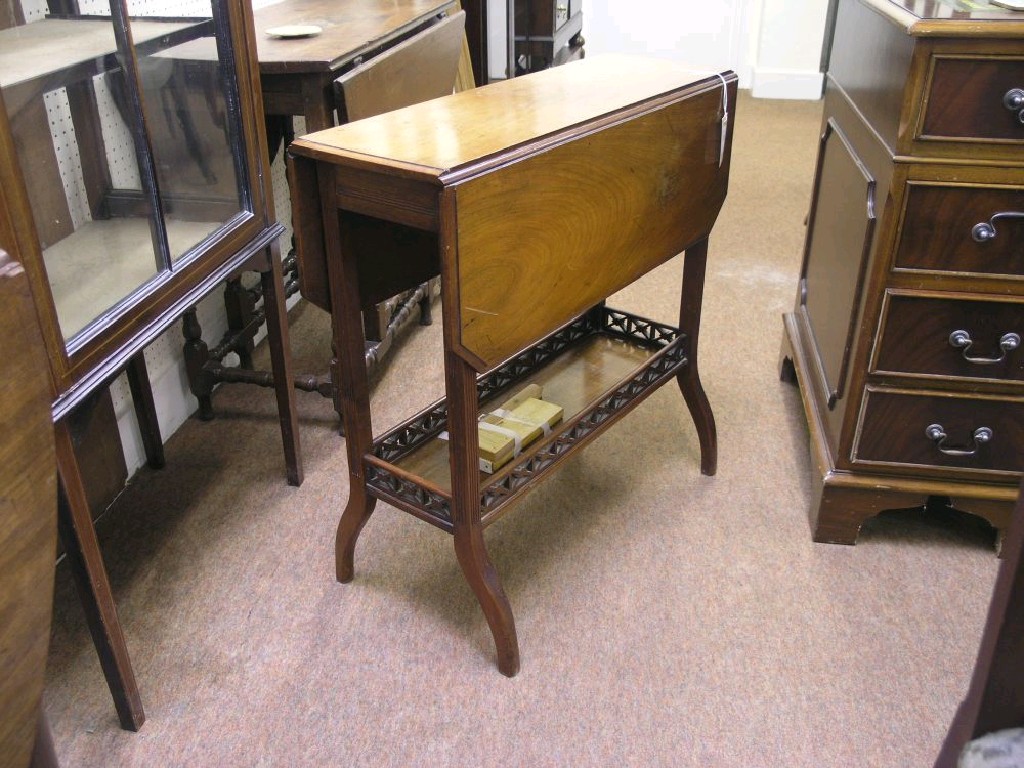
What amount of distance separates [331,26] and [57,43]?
0.93 m

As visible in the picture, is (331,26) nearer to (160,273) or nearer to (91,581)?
(160,273)

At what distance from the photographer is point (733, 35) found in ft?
18.3

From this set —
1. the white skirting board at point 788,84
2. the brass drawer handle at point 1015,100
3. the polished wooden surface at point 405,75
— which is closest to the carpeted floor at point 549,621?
the polished wooden surface at point 405,75

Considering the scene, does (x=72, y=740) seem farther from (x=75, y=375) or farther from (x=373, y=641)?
(x=75, y=375)

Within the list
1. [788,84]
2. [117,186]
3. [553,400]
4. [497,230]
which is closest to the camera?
[497,230]

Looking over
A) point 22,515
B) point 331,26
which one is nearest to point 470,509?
point 22,515

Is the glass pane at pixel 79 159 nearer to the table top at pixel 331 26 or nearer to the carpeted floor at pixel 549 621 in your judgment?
the table top at pixel 331 26

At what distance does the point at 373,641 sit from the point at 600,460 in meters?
0.76

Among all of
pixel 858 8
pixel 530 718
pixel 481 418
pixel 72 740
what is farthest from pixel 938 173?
pixel 72 740

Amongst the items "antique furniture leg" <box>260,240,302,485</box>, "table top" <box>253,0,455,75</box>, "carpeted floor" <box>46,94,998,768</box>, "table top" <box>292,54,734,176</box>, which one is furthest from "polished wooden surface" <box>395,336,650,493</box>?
"table top" <box>253,0,455,75</box>

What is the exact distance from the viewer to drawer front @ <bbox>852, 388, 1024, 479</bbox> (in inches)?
67.6

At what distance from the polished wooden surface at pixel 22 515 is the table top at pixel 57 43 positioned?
2.35 feet

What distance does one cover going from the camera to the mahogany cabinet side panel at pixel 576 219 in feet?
4.17

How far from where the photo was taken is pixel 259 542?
6.19ft
